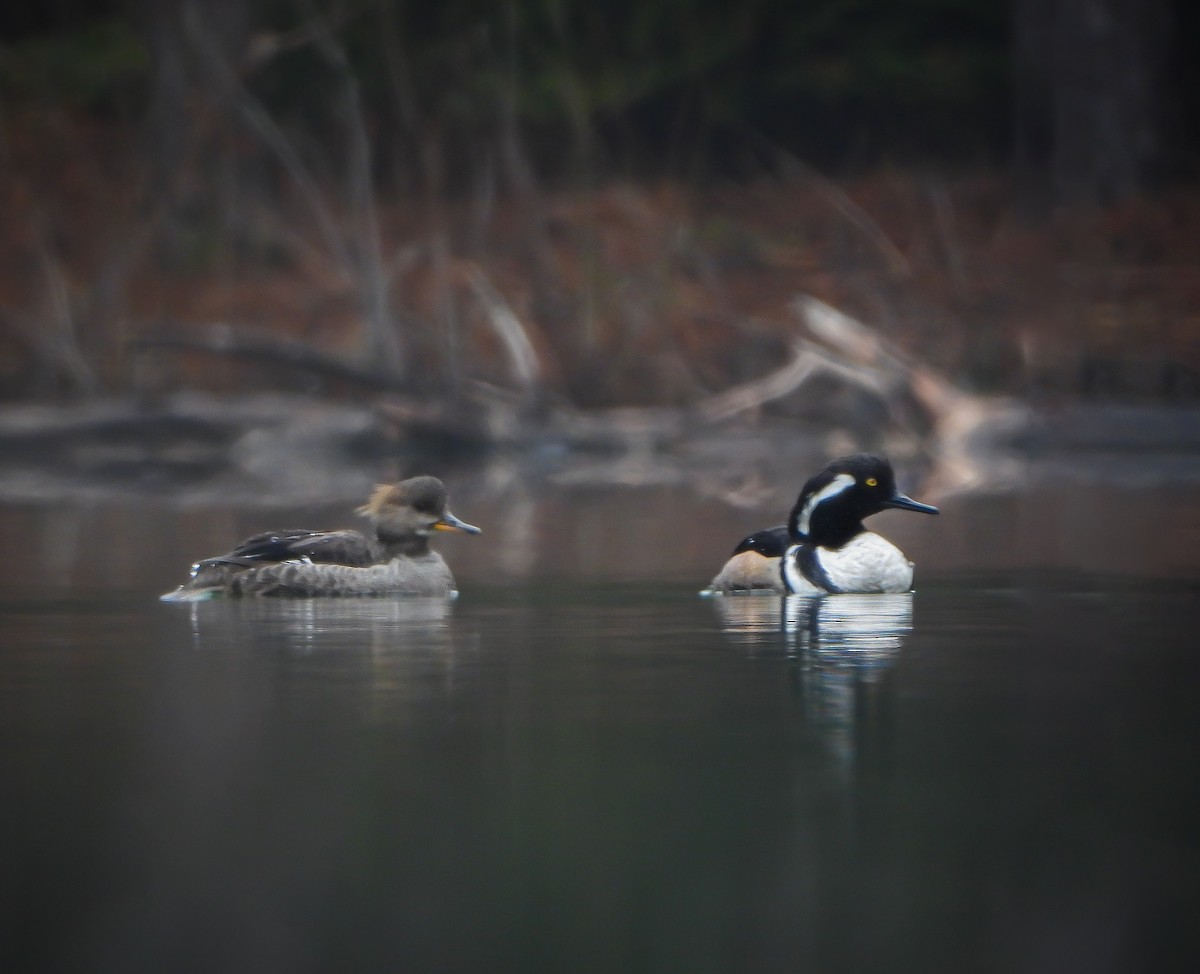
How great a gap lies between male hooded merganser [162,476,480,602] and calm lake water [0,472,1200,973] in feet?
0.57

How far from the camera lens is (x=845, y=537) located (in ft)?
33.7

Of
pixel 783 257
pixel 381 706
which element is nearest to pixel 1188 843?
pixel 381 706

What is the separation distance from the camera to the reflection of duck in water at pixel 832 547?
32.9ft

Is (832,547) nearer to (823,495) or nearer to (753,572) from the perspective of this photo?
(823,495)

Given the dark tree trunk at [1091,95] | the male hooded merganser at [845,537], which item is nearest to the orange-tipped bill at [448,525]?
the male hooded merganser at [845,537]

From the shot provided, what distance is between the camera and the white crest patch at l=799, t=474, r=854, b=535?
10.3m

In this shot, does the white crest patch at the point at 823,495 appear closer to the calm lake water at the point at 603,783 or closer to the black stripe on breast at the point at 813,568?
the black stripe on breast at the point at 813,568

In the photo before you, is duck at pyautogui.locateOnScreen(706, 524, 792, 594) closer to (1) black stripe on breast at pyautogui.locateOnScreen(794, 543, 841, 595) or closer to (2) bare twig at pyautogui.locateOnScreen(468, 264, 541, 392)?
(1) black stripe on breast at pyautogui.locateOnScreen(794, 543, 841, 595)

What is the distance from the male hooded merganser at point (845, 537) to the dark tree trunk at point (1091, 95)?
17.4 m

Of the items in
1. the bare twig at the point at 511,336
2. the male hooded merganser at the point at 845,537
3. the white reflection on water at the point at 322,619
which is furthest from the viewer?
the bare twig at the point at 511,336

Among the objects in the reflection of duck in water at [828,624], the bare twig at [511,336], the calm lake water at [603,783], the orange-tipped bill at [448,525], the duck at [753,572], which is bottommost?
the calm lake water at [603,783]

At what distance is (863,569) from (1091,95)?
18.1 meters

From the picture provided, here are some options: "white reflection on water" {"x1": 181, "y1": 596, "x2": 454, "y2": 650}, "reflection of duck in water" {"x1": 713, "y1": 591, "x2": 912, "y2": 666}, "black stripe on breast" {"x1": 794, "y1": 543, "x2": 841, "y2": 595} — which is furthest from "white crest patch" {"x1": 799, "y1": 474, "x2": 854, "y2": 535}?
"white reflection on water" {"x1": 181, "y1": 596, "x2": 454, "y2": 650}

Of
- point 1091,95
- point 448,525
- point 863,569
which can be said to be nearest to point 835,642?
point 863,569
